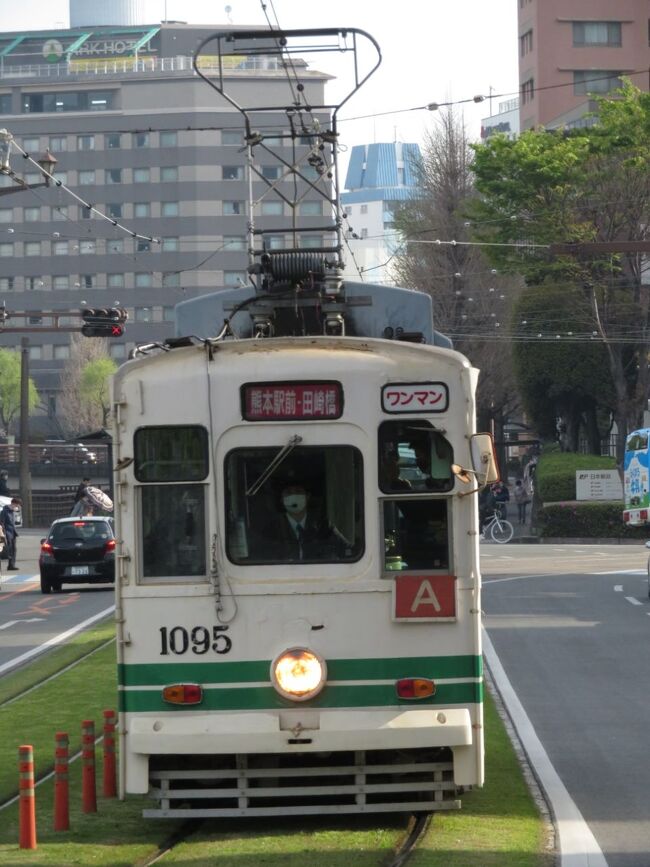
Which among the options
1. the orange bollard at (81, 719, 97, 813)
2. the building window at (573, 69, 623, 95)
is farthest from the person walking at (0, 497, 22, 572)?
the building window at (573, 69, 623, 95)

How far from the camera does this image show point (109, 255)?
11131 centimetres

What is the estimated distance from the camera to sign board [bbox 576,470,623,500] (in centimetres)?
5047

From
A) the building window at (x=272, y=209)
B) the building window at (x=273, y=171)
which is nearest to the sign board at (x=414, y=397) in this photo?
the building window at (x=273, y=171)

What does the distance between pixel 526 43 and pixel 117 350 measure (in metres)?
41.1

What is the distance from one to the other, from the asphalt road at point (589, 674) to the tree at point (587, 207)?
52.9 feet

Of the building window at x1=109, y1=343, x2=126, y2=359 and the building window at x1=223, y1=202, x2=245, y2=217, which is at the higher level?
the building window at x1=223, y1=202, x2=245, y2=217

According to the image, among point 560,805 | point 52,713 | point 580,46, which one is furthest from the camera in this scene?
point 580,46

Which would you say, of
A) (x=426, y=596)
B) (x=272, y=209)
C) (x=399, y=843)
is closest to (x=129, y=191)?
(x=272, y=209)

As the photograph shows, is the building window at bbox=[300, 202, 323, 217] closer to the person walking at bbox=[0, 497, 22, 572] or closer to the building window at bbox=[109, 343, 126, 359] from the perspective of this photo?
the building window at bbox=[109, 343, 126, 359]

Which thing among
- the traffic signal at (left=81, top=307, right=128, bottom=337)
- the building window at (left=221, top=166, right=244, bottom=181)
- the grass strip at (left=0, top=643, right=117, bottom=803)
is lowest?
the grass strip at (left=0, top=643, right=117, bottom=803)

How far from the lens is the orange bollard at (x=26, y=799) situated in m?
8.42

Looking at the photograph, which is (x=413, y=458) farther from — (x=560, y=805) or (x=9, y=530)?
(x=9, y=530)

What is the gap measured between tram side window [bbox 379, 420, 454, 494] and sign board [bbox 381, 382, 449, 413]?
8 centimetres

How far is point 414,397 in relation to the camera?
8891 millimetres
